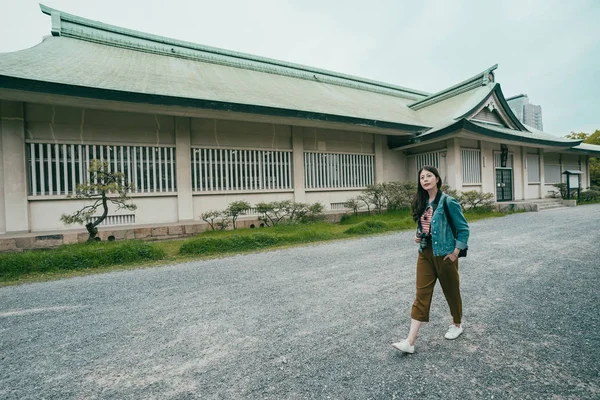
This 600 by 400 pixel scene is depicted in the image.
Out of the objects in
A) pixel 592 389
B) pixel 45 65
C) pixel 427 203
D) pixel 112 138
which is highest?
pixel 45 65

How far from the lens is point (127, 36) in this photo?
12898mm

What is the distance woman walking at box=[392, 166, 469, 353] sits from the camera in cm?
245

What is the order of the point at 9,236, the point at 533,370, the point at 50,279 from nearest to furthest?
the point at 533,370 < the point at 50,279 < the point at 9,236

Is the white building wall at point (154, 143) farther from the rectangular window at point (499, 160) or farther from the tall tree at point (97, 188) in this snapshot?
the rectangular window at point (499, 160)

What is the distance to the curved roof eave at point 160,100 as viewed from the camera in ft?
22.0

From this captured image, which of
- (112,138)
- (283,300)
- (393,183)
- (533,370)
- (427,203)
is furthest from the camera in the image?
(393,183)

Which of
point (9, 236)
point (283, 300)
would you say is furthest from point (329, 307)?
point (9, 236)

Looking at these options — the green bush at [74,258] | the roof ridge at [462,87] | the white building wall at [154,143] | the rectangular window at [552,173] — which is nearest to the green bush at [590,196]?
the rectangular window at [552,173]

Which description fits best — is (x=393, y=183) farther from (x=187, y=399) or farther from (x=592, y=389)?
→ (x=187, y=399)

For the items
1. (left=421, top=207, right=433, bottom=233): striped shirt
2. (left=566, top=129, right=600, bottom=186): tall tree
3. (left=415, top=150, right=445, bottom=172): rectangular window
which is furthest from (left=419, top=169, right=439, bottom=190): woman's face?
(left=566, top=129, right=600, bottom=186): tall tree

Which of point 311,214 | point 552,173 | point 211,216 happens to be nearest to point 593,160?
point 552,173

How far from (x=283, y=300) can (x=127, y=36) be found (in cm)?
1497

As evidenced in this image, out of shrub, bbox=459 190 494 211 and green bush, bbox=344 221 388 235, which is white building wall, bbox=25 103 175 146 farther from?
shrub, bbox=459 190 494 211

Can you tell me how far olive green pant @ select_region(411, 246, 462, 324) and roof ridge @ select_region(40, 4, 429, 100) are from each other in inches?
580
